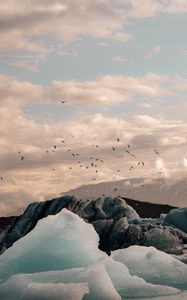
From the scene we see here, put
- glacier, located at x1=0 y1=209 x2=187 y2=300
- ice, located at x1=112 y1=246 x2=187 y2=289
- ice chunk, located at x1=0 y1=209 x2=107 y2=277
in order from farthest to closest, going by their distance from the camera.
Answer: ice, located at x1=112 y1=246 x2=187 y2=289, ice chunk, located at x1=0 y1=209 x2=107 y2=277, glacier, located at x1=0 y1=209 x2=187 y2=300

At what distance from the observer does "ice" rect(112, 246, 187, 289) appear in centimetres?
1646

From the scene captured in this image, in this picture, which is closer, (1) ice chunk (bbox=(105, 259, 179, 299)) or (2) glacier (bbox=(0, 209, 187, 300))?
(2) glacier (bbox=(0, 209, 187, 300))

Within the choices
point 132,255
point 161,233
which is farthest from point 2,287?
point 161,233

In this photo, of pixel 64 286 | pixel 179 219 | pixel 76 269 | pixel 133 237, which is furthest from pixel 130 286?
pixel 179 219

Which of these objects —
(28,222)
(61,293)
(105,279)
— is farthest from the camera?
(28,222)

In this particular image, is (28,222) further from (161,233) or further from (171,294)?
(171,294)

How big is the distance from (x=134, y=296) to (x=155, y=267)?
3.88m

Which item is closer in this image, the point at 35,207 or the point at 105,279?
the point at 105,279

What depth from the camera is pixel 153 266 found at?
16891mm

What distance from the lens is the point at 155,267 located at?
1680 centimetres

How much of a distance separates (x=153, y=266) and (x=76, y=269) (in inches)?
201

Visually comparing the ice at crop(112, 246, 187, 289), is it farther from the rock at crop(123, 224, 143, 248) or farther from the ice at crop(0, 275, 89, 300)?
the rock at crop(123, 224, 143, 248)

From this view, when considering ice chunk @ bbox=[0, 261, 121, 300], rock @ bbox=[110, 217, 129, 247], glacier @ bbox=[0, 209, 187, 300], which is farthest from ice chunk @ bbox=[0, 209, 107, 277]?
rock @ bbox=[110, 217, 129, 247]

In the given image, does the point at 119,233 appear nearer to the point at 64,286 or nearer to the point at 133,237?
the point at 133,237
